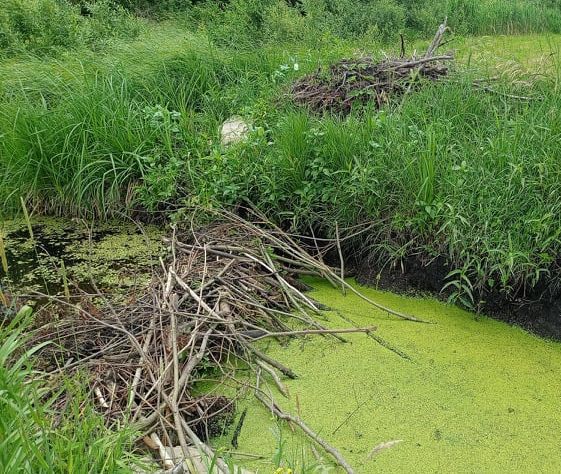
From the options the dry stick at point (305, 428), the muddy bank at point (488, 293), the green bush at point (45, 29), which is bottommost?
the muddy bank at point (488, 293)

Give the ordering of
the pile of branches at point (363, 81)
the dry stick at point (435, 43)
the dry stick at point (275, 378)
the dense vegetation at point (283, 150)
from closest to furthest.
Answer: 1. the dry stick at point (275, 378)
2. the dense vegetation at point (283, 150)
3. the pile of branches at point (363, 81)
4. the dry stick at point (435, 43)

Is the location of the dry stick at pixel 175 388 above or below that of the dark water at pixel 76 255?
above

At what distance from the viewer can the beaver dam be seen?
200cm

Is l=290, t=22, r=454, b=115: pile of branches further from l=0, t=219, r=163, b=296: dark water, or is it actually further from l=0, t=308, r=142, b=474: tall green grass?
l=0, t=308, r=142, b=474: tall green grass

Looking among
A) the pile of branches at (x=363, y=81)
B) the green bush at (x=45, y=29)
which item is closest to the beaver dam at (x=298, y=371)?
the pile of branches at (x=363, y=81)

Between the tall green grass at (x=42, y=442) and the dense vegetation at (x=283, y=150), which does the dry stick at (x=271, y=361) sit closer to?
the tall green grass at (x=42, y=442)

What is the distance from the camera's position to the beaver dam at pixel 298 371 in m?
2.00

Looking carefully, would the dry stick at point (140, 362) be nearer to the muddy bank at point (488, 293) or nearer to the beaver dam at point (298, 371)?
the beaver dam at point (298, 371)

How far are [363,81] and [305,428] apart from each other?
8.61 ft

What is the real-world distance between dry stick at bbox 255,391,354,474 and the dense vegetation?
1.02 meters

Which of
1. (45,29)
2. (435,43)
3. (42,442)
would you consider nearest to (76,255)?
(42,442)

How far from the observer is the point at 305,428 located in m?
2.02

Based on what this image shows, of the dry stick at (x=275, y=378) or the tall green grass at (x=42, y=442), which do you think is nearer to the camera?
the tall green grass at (x=42, y=442)

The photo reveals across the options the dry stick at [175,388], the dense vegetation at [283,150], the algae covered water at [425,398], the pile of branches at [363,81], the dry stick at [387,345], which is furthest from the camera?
the pile of branches at [363,81]
